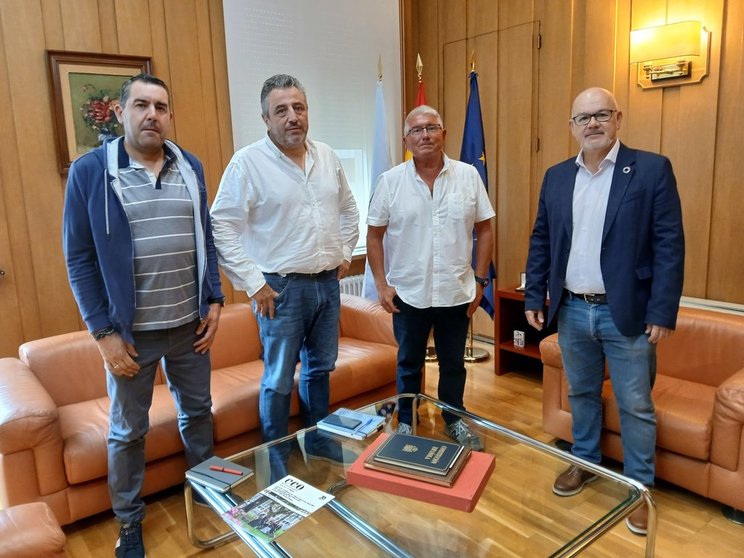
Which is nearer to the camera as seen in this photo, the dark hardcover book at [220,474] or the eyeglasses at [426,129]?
the dark hardcover book at [220,474]

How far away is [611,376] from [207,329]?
1397 millimetres

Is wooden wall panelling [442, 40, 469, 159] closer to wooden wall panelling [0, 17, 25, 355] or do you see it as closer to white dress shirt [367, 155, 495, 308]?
white dress shirt [367, 155, 495, 308]

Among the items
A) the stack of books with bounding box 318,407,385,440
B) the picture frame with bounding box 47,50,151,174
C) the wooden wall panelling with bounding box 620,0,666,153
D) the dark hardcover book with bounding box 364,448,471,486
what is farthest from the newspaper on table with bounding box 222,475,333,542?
the wooden wall panelling with bounding box 620,0,666,153

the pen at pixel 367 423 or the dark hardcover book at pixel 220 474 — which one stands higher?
the pen at pixel 367 423

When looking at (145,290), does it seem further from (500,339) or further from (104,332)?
(500,339)

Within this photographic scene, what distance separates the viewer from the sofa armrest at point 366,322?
114 inches

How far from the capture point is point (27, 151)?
2.83 m

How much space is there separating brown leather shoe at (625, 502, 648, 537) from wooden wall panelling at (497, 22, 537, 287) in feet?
6.81

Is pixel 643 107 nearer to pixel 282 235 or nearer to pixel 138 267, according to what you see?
pixel 282 235

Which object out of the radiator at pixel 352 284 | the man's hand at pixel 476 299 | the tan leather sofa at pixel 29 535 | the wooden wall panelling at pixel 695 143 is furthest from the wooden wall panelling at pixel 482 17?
the tan leather sofa at pixel 29 535

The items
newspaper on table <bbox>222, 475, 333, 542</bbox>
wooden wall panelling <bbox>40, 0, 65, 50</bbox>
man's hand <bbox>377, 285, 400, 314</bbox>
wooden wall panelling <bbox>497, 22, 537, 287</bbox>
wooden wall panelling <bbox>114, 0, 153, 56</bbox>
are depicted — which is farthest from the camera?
wooden wall panelling <bbox>497, 22, 537, 287</bbox>

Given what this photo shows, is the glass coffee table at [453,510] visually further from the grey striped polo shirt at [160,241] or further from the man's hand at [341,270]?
the man's hand at [341,270]

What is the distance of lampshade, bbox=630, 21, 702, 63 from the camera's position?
2.73 metres

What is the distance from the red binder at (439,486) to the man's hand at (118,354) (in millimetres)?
727
